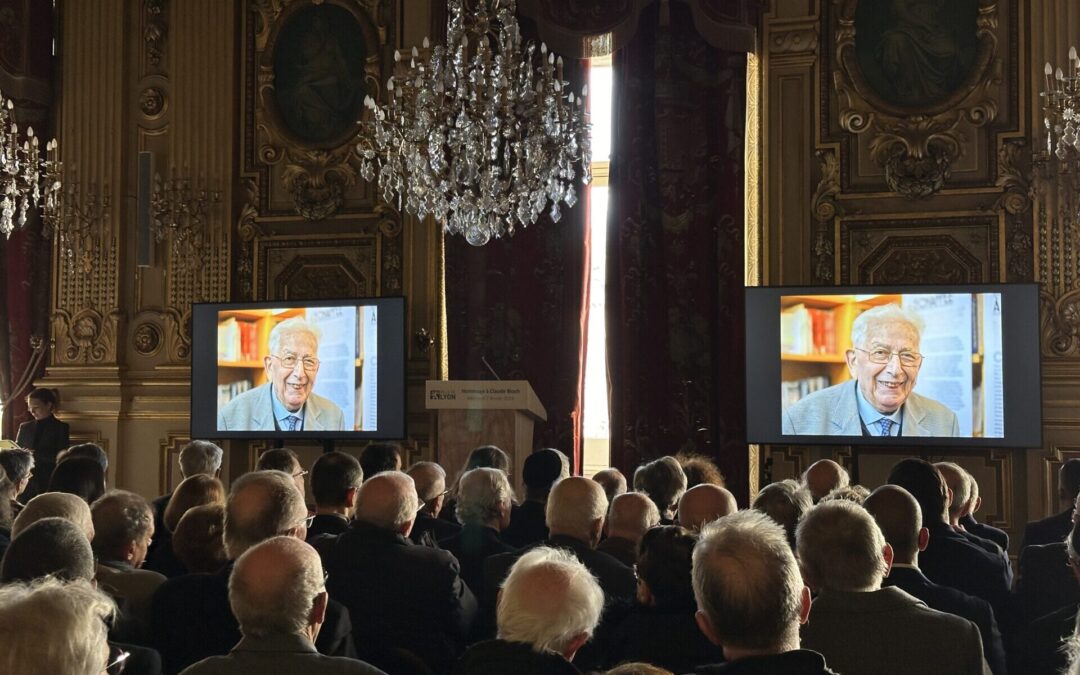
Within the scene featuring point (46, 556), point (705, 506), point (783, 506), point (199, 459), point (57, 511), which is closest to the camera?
point (46, 556)

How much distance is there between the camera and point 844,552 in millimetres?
2865

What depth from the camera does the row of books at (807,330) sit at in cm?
838

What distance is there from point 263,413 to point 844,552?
7.11m

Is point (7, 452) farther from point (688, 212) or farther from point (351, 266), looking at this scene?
point (688, 212)

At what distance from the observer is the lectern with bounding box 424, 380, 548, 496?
8266mm

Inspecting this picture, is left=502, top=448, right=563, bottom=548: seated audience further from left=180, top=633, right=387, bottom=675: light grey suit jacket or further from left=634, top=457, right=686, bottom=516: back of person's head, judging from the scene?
left=180, top=633, right=387, bottom=675: light grey suit jacket

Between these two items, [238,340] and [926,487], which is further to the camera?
[238,340]

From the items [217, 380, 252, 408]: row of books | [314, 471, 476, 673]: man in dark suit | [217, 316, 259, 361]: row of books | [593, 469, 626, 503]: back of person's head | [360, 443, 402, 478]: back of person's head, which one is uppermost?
[217, 316, 259, 361]: row of books

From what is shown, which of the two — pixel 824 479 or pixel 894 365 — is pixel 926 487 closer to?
pixel 824 479

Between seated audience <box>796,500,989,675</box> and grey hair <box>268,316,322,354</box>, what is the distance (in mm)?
6805

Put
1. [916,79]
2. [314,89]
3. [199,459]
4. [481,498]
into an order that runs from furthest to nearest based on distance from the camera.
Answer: [314,89]
[916,79]
[199,459]
[481,498]

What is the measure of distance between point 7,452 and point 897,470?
13.8 ft

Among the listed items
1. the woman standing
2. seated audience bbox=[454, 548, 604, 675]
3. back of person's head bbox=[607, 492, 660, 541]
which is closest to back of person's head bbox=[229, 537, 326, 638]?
seated audience bbox=[454, 548, 604, 675]

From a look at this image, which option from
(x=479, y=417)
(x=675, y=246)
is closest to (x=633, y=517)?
(x=479, y=417)
